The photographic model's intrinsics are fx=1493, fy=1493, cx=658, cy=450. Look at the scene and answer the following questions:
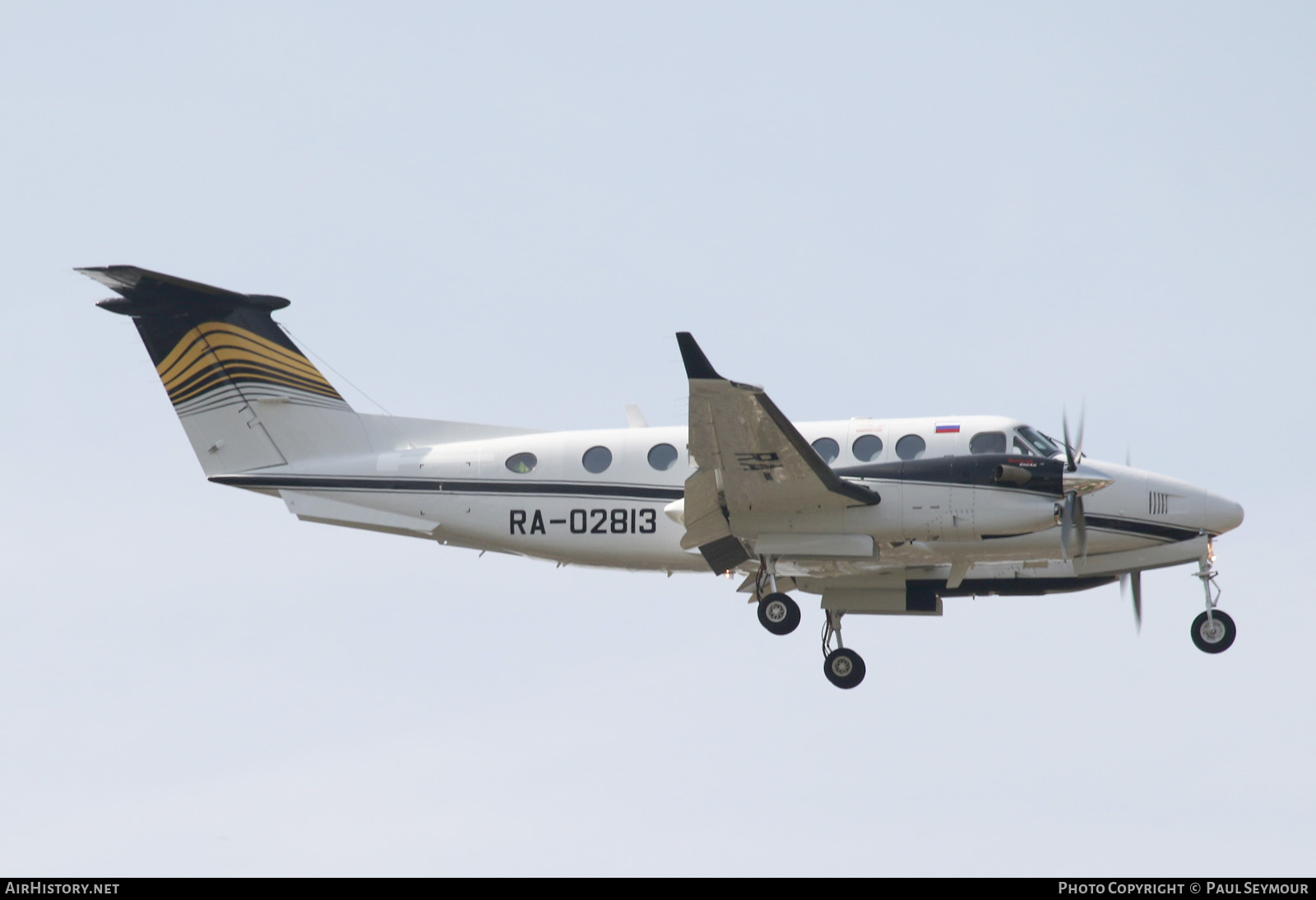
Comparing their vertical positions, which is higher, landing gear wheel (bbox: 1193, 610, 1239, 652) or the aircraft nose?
the aircraft nose

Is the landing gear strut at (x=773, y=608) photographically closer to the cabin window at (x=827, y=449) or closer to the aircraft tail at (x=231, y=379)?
the cabin window at (x=827, y=449)

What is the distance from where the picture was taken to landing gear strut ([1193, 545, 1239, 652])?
20016mm

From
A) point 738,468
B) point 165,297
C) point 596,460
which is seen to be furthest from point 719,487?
point 165,297

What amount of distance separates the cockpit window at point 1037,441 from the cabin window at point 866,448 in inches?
71.4

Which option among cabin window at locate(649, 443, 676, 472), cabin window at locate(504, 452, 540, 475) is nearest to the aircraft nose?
cabin window at locate(649, 443, 676, 472)

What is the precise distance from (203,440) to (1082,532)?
12.5 metres

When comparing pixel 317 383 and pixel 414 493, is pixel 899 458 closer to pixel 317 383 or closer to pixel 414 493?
pixel 414 493

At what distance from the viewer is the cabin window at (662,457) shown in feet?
66.8

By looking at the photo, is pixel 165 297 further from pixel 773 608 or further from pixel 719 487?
pixel 773 608

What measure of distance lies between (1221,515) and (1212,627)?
154 cm

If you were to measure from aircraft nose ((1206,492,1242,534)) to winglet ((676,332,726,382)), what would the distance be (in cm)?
740

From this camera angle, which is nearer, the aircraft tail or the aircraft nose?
the aircraft nose

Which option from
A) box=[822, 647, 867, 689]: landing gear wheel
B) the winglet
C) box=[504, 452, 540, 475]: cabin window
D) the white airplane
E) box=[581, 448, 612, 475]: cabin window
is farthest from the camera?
box=[822, 647, 867, 689]: landing gear wheel

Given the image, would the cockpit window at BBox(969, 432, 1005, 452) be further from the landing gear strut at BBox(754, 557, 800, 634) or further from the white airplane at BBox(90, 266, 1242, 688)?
the landing gear strut at BBox(754, 557, 800, 634)
